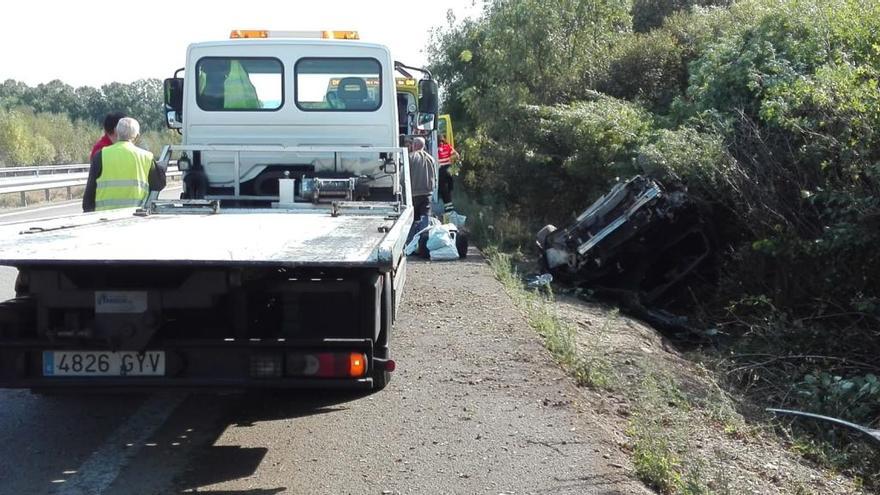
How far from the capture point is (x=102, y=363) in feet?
17.3

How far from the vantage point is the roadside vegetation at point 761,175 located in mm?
8586

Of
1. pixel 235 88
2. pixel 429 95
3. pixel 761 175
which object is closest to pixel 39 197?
pixel 235 88

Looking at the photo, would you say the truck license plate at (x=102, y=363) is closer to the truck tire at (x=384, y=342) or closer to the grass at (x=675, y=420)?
the truck tire at (x=384, y=342)

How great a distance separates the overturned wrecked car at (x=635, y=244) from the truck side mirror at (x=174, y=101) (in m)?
4.88

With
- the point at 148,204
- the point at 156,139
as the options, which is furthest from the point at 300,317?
the point at 156,139

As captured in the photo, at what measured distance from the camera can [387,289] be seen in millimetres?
5766

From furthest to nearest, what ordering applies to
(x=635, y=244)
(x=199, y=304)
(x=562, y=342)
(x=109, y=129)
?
(x=635, y=244) → (x=109, y=129) → (x=562, y=342) → (x=199, y=304)

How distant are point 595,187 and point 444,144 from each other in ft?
22.8

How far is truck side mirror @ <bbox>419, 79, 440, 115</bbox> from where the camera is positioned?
1083 cm

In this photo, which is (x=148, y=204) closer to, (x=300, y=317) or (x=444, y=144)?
(x=300, y=317)

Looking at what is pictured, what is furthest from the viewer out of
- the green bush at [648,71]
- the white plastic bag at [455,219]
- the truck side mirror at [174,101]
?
the green bush at [648,71]

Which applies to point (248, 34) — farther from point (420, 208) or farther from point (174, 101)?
point (420, 208)

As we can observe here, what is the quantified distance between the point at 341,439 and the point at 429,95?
5.60 metres

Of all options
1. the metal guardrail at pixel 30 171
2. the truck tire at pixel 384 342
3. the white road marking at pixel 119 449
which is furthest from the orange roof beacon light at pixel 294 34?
the metal guardrail at pixel 30 171
